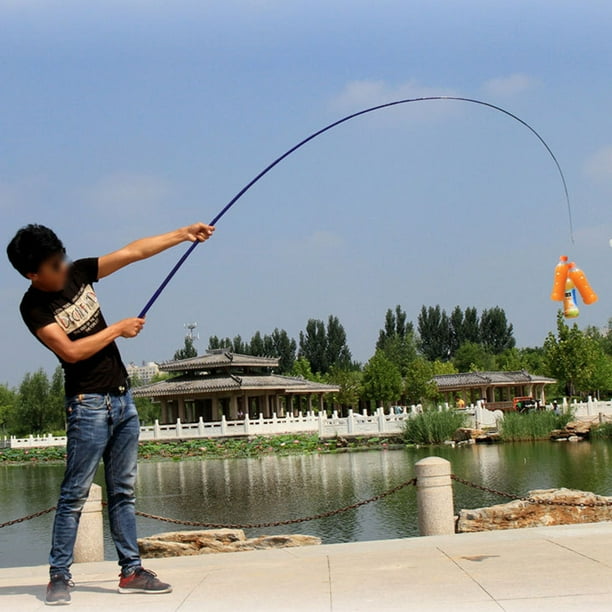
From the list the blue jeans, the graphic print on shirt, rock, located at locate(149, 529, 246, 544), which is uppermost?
the graphic print on shirt

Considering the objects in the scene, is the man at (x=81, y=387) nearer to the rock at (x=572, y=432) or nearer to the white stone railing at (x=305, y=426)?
the rock at (x=572, y=432)

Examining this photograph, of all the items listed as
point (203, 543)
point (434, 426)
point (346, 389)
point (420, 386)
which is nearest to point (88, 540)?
point (203, 543)

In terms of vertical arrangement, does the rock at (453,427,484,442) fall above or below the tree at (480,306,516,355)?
below

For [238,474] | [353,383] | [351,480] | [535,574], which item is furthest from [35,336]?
[353,383]

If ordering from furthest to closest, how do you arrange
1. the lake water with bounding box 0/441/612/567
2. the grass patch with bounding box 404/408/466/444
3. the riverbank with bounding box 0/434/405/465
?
the riverbank with bounding box 0/434/405/465
the grass patch with bounding box 404/408/466/444
the lake water with bounding box 0/441/612/567

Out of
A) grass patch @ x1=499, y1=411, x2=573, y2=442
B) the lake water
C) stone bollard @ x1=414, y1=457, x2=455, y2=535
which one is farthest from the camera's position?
grass patch @ x1=499, y1=411, x2=573, y2=442

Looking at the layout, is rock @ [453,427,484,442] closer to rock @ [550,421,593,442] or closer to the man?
rock @ [550,421,593,442]

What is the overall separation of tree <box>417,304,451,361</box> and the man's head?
6788 cm

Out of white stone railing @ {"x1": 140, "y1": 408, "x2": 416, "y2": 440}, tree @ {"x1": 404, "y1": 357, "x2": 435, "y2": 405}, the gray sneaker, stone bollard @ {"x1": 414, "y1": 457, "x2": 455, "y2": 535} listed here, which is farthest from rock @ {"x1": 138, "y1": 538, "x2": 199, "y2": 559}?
tree @ {"x1": 404, "y1": 357, "x2": 435, "y2": 405}

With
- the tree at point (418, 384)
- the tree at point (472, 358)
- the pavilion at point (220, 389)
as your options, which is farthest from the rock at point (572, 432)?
the tree at point (472, 358)

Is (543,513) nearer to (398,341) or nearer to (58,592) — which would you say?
(58,592)

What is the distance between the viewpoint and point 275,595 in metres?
4.37

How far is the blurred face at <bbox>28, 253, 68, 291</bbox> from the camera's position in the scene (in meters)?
4.57

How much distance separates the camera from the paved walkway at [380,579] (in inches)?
160
